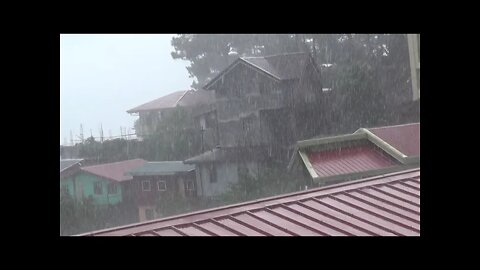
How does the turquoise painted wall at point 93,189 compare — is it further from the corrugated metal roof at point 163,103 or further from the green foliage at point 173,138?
the corrugated metal roof at point 163,103

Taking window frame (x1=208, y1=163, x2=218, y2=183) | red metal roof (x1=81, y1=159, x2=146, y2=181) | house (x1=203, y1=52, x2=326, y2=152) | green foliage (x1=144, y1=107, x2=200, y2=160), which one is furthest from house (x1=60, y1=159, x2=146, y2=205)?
house (x1=203, y1=52, x2=326, y2=152)

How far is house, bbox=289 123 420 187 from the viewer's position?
338 centimetres

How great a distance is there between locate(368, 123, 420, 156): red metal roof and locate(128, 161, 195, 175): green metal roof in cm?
155

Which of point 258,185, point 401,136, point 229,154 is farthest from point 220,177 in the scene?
point 401,136

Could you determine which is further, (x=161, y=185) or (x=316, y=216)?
(x=161, y=185)

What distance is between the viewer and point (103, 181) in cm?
420

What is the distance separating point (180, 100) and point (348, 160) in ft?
4.40

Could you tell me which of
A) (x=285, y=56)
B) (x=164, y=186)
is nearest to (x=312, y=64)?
(x=285, y=56)

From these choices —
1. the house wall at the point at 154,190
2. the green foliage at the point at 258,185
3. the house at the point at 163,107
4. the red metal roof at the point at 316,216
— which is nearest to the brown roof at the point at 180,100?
the house at the point at 163,107

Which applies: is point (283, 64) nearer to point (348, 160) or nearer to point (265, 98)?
point (265, 98)

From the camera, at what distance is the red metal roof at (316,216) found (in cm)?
154
